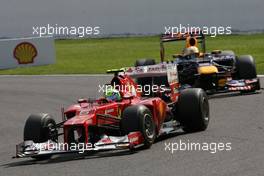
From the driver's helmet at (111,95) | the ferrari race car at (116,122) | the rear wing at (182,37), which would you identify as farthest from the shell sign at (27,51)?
the driver's helmet at (111,95)

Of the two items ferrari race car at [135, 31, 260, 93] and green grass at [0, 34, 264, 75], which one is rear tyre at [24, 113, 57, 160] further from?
green grass at [0, 34, 264, 75]

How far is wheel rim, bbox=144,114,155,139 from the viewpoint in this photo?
9.46 m

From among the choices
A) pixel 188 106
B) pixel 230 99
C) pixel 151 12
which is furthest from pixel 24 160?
pixel 151 12

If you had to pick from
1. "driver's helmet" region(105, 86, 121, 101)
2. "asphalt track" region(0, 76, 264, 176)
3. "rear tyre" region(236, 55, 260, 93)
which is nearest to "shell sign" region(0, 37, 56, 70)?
"asphalt track" region(0, 76, 264, 176)

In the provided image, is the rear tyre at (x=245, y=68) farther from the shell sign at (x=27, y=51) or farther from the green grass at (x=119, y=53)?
the shell sign at (x=27, y=51)

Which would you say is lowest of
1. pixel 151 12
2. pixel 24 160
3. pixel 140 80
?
pixel 24 160

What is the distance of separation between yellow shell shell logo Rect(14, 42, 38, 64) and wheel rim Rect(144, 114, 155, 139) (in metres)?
16.7

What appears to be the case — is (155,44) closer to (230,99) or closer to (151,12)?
(151,12)

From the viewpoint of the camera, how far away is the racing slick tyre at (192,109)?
10586 mm

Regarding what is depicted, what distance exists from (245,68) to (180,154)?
8.28m

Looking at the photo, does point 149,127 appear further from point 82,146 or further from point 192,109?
point 192,109

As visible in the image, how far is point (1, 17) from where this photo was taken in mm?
36500

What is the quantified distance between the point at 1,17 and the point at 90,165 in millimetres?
28888

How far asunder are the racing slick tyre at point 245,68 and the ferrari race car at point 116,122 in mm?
5900
